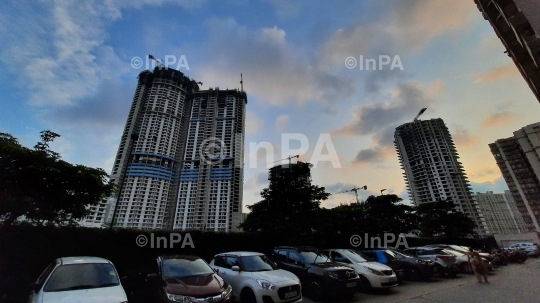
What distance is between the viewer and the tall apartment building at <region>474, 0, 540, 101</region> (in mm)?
12684

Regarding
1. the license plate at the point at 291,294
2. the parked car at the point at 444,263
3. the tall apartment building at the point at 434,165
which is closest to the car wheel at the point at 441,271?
the parked car at the point at 444,263

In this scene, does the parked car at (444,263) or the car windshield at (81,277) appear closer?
the car windshield at (81,277)

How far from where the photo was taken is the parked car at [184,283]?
461 centimetres

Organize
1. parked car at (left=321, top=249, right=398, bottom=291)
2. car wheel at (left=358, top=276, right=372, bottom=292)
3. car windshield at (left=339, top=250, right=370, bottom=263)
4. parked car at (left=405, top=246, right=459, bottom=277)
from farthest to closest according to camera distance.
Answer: parked car at (left=405, top=246, right=459, bottom=277)
car windshield at (left=339, top=250, right=370, bottom=263)
car wheel at (left=358, top=276, right=372, bottom=292)
parked car at (left=321, top=249, right=398, bottom=291)

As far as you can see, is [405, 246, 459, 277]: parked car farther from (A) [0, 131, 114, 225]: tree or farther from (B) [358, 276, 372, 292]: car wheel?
(A) [0, 131, 114, 225]: tree

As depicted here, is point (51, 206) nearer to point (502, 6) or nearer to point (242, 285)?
point (242, 285)

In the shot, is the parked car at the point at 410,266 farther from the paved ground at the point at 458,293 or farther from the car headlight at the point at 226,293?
the car headlight at the point at 226,293

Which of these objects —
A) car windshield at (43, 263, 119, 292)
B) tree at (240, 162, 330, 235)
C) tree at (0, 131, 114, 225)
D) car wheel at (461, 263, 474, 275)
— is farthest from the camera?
tree at (240, 162, 330, 235)

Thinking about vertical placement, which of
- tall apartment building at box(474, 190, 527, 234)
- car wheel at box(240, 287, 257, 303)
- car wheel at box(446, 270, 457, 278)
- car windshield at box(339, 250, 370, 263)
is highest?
tall apartment building at box(474, 190, 527, 234)

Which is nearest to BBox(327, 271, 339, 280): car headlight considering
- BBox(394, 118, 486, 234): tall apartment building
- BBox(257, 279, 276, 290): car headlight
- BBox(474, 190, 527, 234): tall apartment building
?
BBox(257, 279, 276, 290): car headlight

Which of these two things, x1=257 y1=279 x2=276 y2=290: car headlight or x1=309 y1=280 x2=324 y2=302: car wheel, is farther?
x1=309 y1=280 x2=324 y2=302: car wheel

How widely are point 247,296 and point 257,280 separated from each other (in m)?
0.57

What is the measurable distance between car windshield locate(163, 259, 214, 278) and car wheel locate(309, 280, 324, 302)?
341 centimetres

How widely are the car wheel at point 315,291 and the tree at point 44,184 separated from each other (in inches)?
477
